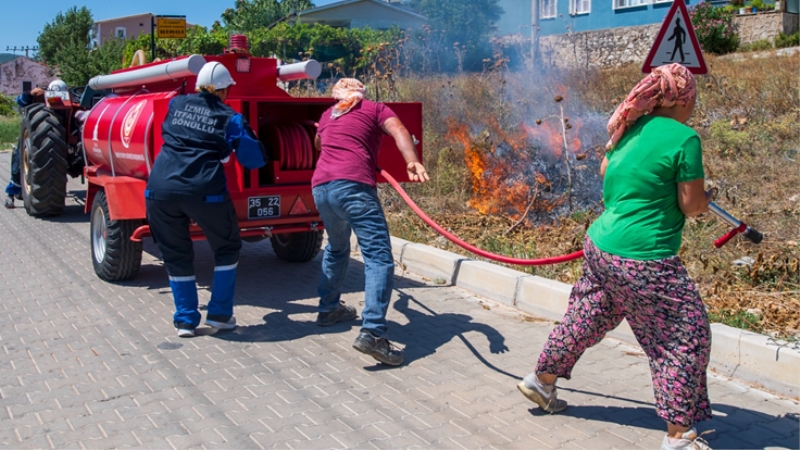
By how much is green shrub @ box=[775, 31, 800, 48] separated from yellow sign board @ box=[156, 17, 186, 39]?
50.2ft

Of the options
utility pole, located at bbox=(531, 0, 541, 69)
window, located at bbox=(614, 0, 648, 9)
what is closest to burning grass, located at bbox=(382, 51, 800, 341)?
utility pole, located at bbox=(531, 0, 541, 69)

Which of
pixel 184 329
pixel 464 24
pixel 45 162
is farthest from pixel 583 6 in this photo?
pixel 184 329

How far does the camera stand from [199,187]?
5453 millimetres

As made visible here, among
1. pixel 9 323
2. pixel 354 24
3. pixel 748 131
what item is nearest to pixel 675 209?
pixel 9 323

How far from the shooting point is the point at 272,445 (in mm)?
3951

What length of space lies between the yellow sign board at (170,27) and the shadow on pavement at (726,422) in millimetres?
7673

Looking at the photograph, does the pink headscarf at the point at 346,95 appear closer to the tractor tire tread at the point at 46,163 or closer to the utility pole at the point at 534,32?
the tractor tire tread at the point at 46,163

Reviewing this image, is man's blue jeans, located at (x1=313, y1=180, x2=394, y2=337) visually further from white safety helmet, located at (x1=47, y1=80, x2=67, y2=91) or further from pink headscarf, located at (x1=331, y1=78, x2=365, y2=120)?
white safety helmet, located at (x1=47, y1=80, x2=67, y2=91)

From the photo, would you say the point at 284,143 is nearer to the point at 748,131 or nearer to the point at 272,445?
the point at 272,445

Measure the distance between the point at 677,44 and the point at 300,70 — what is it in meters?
3.36

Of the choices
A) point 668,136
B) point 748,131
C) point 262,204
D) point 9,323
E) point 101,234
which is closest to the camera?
point 668,136

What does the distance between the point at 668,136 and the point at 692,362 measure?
1.05 m

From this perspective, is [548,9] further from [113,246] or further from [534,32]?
[113,246]

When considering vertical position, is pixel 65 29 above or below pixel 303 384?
above
